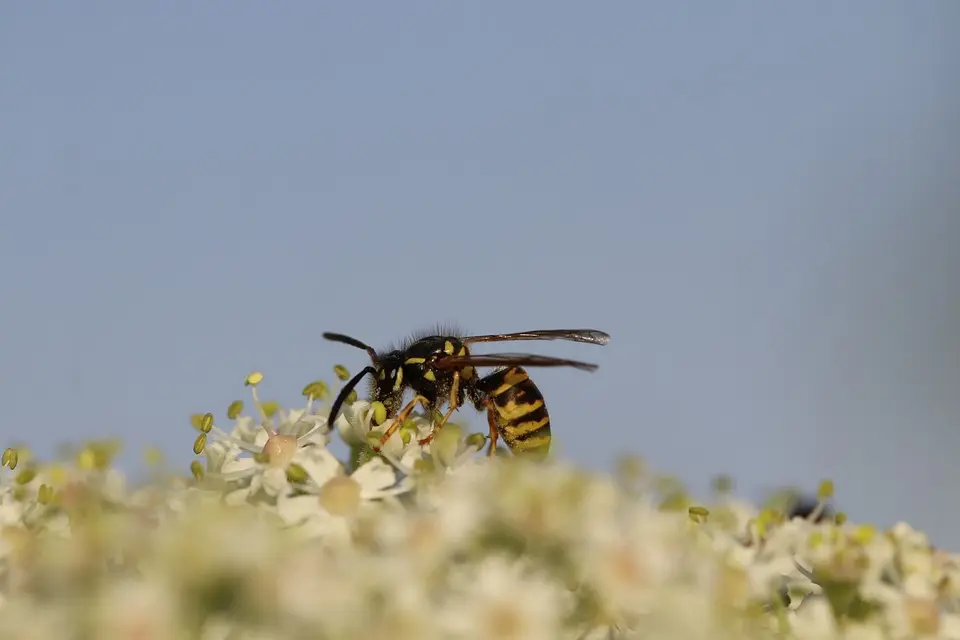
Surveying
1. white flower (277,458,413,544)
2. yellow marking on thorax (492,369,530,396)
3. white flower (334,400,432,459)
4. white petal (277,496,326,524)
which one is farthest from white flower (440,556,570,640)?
yellow marking on thorax (492,369,530,396)

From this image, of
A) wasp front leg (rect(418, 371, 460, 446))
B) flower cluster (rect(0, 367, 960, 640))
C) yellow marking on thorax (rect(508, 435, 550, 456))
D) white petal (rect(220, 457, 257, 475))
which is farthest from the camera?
yellow marking on thorax (rect(508, 435, 550, 456))

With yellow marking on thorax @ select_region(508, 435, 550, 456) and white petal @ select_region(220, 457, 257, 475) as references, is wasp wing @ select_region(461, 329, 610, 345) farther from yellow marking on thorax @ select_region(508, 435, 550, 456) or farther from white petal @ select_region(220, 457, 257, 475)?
white petal @ select_region(220, 457, 257, 475)

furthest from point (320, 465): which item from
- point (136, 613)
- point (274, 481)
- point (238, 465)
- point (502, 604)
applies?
point (136, 613)

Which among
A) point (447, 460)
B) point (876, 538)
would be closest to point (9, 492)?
point (447, 460)

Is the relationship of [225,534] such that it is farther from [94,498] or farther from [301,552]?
[94,498]

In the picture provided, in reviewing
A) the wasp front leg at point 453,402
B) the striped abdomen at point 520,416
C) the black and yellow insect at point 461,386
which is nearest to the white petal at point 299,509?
the wasp front leg at point 453,402

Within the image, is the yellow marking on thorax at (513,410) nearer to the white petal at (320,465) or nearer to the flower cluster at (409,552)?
the flower cluster at (409,552)

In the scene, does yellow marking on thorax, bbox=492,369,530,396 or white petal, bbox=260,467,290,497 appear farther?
yellow marking on thorax, bbox=492,369,530,396
